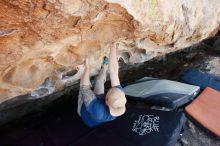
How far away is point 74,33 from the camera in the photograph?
240cm

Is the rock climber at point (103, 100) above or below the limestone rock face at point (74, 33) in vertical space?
below

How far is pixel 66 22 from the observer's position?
7.10 feet

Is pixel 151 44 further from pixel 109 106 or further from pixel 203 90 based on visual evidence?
pixel 109 106

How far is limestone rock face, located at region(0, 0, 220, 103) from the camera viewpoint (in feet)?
6.46

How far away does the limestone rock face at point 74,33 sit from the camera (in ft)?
6.46

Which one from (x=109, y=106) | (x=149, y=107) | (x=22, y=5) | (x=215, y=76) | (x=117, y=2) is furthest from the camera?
(x=215, y=76)

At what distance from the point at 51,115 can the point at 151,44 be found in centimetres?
145

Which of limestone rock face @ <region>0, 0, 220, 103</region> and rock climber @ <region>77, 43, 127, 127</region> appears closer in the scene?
limestone rock face @ <region>0, 0, 220, 103</region>

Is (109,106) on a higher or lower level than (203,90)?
higher

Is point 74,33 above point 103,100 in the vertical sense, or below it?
above

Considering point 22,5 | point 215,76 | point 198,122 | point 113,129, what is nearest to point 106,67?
point 113,129

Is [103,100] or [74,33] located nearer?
[74,33]

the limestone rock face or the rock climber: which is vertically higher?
the limestone rock face

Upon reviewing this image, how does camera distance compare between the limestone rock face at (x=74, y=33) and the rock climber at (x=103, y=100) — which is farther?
the rock climber at (x=103, y=100)
